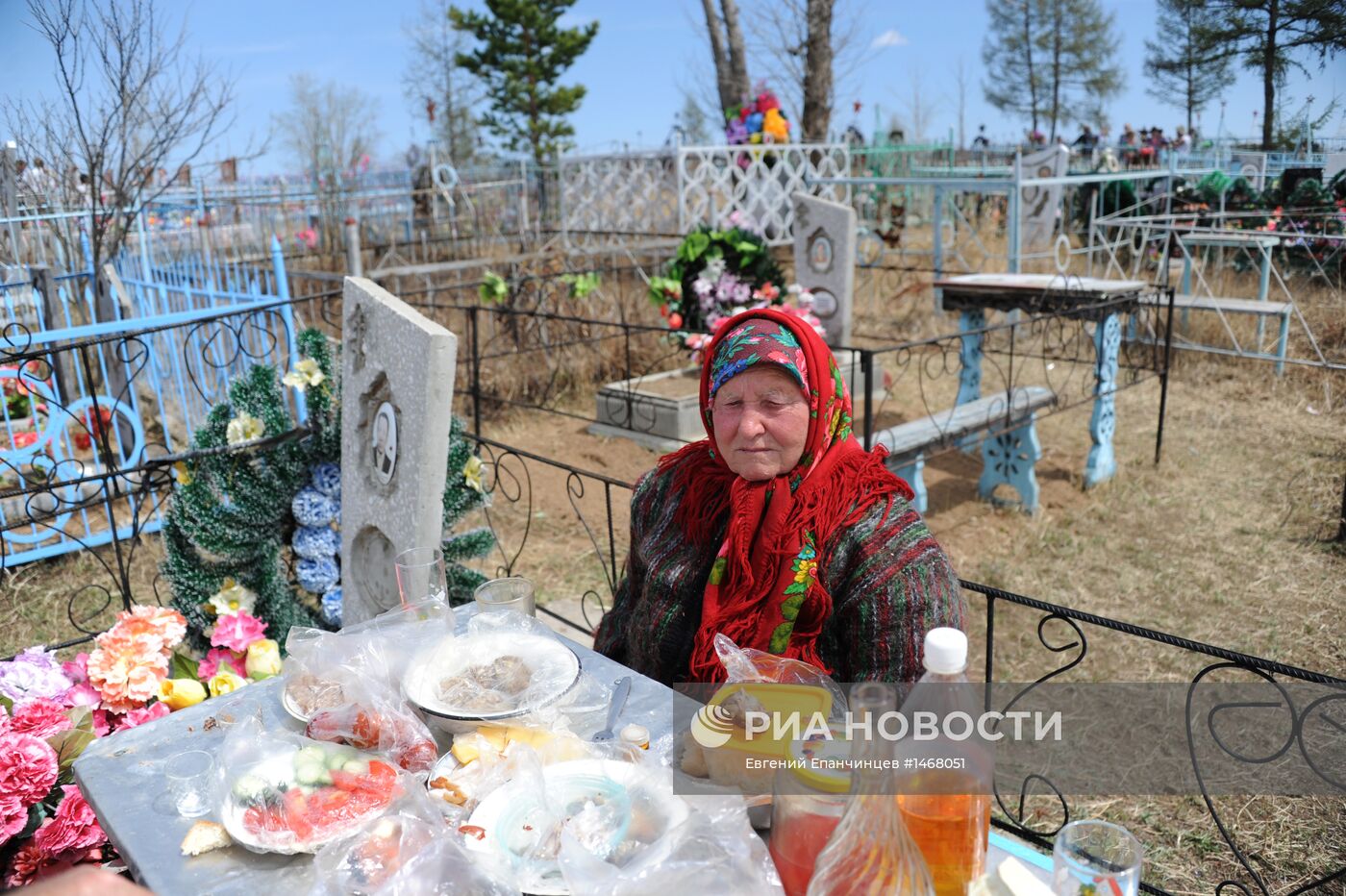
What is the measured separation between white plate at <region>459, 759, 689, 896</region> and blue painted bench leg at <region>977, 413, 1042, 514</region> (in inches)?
189

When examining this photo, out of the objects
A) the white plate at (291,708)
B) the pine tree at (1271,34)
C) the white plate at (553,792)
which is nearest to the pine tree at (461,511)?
the white plate at (291,708)

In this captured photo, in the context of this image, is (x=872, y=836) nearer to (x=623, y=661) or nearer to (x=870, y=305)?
(x=623, y=661)

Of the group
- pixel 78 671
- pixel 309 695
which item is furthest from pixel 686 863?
pixel 78 671

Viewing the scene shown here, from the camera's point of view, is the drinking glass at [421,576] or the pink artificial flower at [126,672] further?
the pink artificial flower at [126,672]

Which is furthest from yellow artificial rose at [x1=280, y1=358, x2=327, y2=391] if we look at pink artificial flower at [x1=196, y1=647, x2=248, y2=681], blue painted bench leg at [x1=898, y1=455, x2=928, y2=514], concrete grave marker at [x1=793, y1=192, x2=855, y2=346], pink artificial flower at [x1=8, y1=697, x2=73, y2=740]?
concrete grave marker at [x1=793, y1=192, x2=855, y2=346]

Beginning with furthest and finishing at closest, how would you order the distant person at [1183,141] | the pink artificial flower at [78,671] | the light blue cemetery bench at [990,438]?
the distant person at [1183,141] < the light blue cemetery bench at [990,438] < the pink artificial flower at [78,671]

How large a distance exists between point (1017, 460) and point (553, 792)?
203 inches

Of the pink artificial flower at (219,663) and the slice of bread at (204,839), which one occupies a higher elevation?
the slice of bread at (204,839)

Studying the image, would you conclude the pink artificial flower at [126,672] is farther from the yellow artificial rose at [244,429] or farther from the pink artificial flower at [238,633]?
the yellow artificial rose at [244,429]

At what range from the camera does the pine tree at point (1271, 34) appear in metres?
3.40

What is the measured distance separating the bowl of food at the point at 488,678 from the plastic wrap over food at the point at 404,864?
1.10 feet

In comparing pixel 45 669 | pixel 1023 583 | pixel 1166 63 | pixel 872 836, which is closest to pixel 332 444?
pixel 45 669

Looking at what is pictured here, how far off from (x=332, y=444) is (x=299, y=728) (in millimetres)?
1946

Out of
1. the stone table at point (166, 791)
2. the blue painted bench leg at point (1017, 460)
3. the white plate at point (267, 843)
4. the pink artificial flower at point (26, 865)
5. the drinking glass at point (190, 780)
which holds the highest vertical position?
the white plate at point (267, 843)
